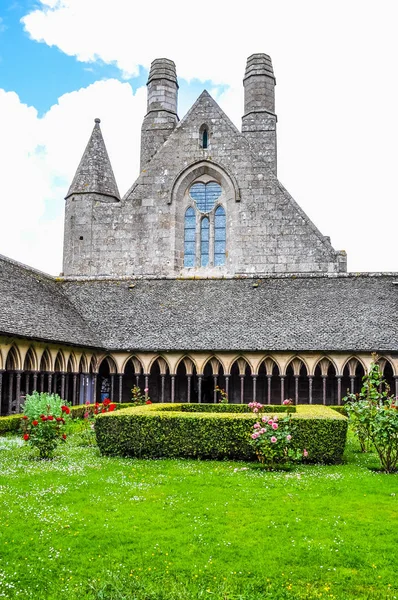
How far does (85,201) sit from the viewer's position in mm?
35969

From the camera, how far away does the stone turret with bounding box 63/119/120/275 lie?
35750 millimetres

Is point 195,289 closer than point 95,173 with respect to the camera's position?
Yes

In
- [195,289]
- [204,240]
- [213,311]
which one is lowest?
[213,311]

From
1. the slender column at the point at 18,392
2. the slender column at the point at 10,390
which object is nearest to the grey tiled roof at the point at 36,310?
the slender column at the point at 18,392

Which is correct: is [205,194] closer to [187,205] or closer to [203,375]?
[187,205]

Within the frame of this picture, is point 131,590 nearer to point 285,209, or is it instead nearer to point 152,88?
point 285,209

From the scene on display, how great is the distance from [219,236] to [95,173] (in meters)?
8.10

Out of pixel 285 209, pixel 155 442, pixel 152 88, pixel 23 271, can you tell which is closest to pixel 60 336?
pixel 23 271

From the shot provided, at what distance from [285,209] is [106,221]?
1006 centimetres

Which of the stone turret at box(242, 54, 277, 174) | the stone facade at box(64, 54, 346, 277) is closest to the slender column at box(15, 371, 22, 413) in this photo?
the stone facade at box(64, 54, 346, 277)

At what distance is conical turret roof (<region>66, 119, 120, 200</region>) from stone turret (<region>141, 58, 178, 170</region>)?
2388 millimetres

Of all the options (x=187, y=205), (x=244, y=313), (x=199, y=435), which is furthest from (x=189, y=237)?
(x=199, y=435)

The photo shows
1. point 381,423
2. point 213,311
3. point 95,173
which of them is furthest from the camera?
point 95,173

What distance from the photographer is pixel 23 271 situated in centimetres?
2606
